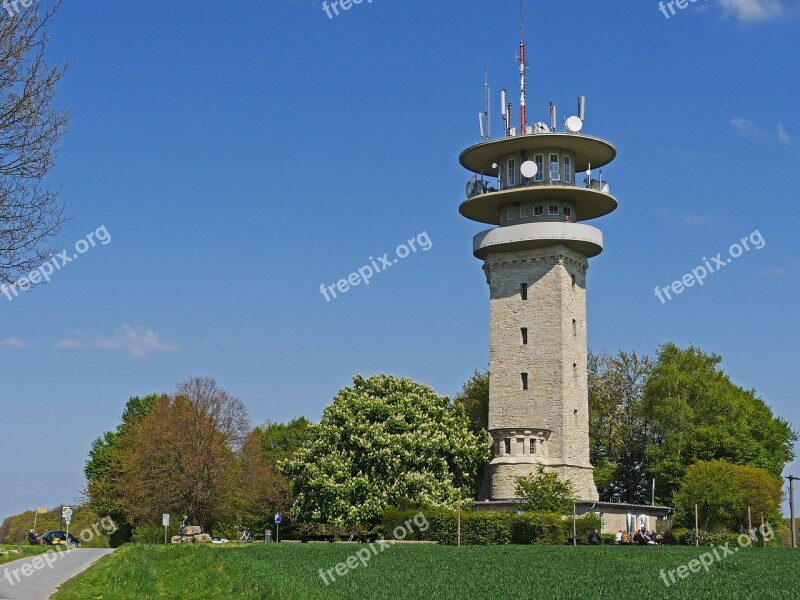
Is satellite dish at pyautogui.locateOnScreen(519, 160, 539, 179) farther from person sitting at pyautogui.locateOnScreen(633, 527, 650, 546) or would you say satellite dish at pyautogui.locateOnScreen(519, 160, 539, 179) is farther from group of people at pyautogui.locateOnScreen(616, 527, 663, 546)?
person sitting at pyautogui.locateOnScreen(633, 527, 650, 546)

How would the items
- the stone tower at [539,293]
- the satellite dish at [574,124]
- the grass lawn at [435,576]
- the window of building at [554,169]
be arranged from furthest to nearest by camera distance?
the window of building at [554,169] < the satellite dish at [574,124] < the stone tower at [539,293] < the grass lawn at [435,576]

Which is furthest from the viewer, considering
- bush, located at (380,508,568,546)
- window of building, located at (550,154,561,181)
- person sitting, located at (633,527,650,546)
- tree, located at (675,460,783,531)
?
tree, located at (675,460,783,531)

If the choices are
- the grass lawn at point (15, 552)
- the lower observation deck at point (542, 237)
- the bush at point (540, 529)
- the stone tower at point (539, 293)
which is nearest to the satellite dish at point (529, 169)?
the stone tower at point (539, 293)

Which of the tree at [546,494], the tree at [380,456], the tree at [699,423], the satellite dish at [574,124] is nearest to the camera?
the tree at [546,494]

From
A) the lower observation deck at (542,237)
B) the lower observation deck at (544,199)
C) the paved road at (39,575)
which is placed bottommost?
the paved road at (39,575)

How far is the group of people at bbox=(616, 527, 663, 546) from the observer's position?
5616 centimetres

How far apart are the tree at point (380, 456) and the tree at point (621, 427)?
21.3m

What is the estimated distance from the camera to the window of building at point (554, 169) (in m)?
65.6

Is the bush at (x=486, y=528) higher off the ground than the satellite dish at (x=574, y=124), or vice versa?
the satellite dish at (x=574, y=124)

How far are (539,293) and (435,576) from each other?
36.8 m

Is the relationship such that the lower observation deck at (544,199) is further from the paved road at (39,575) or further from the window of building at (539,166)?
the paved road at (39,575)

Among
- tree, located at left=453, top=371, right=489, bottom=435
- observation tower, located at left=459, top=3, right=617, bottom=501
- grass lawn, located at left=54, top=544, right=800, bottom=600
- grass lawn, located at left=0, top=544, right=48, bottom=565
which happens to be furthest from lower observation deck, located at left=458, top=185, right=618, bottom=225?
grass lawn, located at left=0, top=544, right=48, bottom=565

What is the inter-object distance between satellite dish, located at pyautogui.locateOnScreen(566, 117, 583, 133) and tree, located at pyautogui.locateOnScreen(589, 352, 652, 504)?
25146mm

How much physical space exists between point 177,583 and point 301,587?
3.91m
